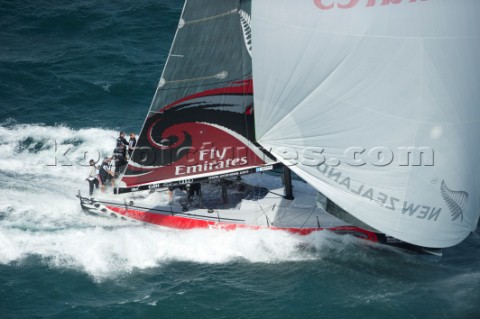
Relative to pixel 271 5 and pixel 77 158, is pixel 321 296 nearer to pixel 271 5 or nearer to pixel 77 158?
pixel 271 5

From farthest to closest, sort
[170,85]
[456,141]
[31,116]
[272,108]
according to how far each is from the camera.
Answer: [31,116] < [170,85] < [272,108] < [456,141]

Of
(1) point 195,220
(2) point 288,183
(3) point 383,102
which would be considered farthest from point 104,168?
(3) point 383,102

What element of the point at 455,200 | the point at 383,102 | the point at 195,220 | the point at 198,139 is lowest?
the point at 195,220

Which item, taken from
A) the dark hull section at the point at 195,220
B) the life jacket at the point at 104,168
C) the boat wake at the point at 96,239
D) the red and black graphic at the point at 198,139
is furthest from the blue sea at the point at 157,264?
the red and black graphic at the point at 198,139

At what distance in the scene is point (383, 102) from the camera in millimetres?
20141

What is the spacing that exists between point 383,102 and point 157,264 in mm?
8851

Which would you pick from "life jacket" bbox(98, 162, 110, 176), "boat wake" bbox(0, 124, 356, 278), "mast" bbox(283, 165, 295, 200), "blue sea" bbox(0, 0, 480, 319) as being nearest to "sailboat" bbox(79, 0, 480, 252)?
"boat wake" bbox(0, 124, 356, 278)

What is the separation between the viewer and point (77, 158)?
1156 inches

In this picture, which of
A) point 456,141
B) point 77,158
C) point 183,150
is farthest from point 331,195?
point 77,158

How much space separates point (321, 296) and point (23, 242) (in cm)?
1013

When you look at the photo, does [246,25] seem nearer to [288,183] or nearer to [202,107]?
[202,107]

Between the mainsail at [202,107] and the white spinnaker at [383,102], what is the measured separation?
1.49m

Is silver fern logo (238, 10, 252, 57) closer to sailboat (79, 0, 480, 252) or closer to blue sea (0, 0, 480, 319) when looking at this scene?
sailboat (79, 0, 480, 252)

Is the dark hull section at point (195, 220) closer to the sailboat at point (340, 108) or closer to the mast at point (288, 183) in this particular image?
the sailboat at point (340, 108)
